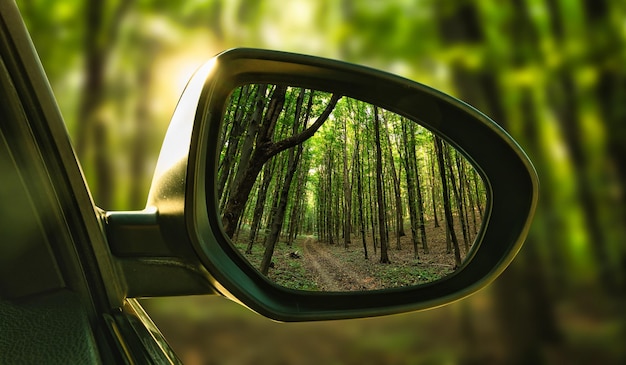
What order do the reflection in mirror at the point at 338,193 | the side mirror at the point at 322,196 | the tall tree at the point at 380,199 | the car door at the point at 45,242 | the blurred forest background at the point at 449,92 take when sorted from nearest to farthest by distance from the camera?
the car door at the point at 45,242 → the side mirror at the point at 322,196 → the reflection in mirror at the point at 338,193 → the tall tree at the point at 380,199 → the blurred forest background at the point at 449,92

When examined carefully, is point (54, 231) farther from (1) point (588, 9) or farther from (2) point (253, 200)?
(1) point (588, 9)

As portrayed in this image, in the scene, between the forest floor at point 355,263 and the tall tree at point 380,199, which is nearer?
the forest floor at point 355,263

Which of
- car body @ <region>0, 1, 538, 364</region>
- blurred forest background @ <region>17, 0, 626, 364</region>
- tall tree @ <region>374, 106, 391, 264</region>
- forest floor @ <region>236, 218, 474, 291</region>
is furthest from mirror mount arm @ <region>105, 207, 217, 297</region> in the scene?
blurred forest background @ <region>17, 0, 626, 364</region>

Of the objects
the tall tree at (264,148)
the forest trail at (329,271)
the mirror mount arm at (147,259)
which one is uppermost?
the tall tree at (264,148)

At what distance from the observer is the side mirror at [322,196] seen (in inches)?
17.9

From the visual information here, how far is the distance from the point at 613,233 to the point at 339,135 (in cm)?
433

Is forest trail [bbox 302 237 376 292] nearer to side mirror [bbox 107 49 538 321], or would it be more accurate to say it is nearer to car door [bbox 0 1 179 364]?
side mirror [bbox 107 49 538 321]

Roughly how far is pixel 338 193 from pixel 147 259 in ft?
1.16

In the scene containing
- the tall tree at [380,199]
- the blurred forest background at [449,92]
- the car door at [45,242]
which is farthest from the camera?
the blurred forest background at [449,92]

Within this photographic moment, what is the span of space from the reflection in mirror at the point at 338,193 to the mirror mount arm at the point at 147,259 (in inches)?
3.5

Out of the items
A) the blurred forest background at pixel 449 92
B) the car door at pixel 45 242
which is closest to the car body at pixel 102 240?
the car door at pixel 45 242

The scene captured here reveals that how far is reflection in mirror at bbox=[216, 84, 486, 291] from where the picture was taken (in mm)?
561

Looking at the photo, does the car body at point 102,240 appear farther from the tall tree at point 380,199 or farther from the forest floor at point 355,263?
the tall tree at point 380,199

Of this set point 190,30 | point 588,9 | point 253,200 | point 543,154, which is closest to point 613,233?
point 543,154
